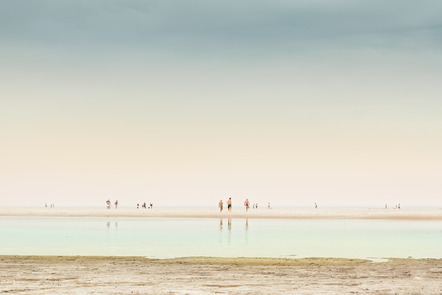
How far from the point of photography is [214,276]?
18.9 m

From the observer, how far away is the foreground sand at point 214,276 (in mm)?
15945

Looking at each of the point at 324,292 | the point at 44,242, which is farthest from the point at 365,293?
the point at 44,242

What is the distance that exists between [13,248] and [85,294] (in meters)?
19.2

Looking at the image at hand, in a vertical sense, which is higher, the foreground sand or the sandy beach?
the sandy beach

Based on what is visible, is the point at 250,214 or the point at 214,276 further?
the point at 250,214

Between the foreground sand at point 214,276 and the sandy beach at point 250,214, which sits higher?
the sandy beach at point 250,214

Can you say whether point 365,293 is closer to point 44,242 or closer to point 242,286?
point 242,286

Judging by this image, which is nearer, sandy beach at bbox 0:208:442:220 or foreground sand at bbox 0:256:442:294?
foreground sand at bbox 0:256:442:294

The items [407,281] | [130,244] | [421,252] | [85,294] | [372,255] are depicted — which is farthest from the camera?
[130,244]

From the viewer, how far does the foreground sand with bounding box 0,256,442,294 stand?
15.9 metres

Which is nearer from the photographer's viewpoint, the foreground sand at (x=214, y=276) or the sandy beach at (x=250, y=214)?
the foreground sand at (x=214, y=276)

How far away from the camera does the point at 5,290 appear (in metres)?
15.4

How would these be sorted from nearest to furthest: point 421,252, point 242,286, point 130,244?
point 242,286 → point 421,252 → point 130,244

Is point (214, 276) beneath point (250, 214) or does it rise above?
beneath
